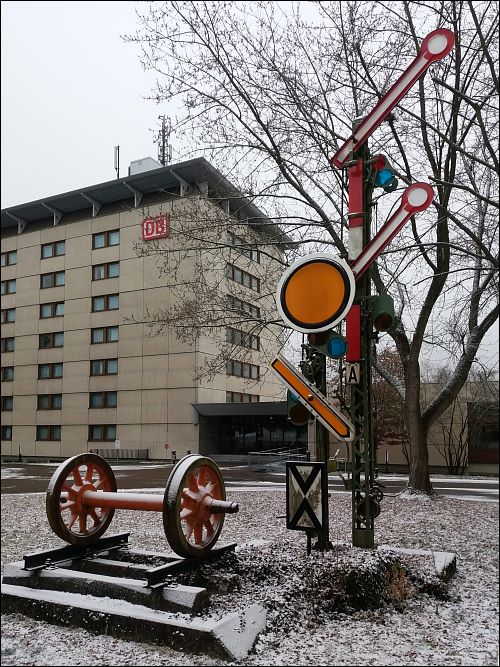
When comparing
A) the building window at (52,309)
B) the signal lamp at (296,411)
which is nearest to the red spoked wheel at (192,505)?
the signal lamp at (296,411)

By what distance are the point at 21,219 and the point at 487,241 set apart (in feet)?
22.7

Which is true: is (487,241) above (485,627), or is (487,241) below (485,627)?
above

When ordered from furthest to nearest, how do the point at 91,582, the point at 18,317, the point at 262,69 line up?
the point at 262,69 < the point at 18,317 < the point at 91,582

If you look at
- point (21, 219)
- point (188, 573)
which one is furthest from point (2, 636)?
point (21, 219)

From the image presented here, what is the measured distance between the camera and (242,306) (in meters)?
9.80

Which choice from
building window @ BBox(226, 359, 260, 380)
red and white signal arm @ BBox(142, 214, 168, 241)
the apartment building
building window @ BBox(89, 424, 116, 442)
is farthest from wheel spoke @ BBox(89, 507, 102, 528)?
red and white signal arm @ BBox(142, 214, 168, 241)

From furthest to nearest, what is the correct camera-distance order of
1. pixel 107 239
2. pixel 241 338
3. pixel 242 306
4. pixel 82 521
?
pixel 242 306, pixel 241 338, pixel 107 239, pixel 82 521

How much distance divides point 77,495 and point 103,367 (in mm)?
1933

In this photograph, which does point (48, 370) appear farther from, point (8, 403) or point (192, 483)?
point (192, 483)

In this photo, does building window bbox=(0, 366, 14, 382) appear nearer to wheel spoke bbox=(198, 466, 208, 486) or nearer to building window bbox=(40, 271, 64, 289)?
building window bbox=(40, 271, 64, 289)

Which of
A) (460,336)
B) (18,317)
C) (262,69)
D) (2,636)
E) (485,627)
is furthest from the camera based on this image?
(460,336)

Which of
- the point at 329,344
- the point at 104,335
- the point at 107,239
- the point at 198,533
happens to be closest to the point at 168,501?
the point at 198,533

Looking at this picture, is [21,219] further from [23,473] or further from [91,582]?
[91,582]

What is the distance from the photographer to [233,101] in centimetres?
908
